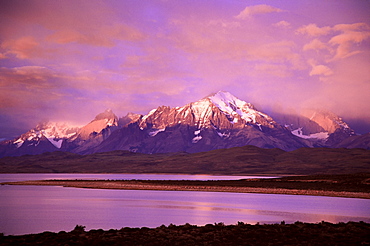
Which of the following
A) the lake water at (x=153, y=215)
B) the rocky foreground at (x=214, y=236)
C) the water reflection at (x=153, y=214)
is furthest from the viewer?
the water reflection at (x=153, y=214)

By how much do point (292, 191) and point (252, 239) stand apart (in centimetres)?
6447

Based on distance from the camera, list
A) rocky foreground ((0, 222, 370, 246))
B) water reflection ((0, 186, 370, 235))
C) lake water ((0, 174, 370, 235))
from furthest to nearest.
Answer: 1. water reflection ((0, 186, 370, 235))
2. lake water ((0, 174, 370, 235))
3. rocky foreground ((0, 222, 370, 246))

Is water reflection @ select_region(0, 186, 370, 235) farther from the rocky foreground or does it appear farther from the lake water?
the rocky foreground

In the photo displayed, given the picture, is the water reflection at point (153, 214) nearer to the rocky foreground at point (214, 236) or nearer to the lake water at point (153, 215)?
the lake water at point (153, 215)

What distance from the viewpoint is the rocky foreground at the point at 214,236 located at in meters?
34.0

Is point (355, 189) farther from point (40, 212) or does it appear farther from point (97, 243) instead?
point (97, 243)

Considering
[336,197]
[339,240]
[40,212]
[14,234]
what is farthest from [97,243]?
[336,197]

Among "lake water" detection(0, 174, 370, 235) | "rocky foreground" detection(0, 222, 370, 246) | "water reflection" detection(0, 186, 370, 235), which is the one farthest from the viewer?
"water reflection" detection(0, 186, 370, 235)

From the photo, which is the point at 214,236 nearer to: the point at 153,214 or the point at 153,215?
the point at 153,215

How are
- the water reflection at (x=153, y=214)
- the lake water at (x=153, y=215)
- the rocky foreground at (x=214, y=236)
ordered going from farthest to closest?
the water reflection at (x=153, y=214), the lake water at (x=153, y=215), the rocky foreground at (x=214, y=236)

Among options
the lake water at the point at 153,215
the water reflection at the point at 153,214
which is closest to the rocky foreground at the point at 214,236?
the lake water at the point at 153,215

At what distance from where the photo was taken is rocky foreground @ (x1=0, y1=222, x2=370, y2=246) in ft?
111

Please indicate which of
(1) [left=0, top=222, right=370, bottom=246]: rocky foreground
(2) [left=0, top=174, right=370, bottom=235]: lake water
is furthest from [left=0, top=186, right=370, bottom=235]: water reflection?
(1) [left=0, top=222, right=370, bottom=246]: rocky foreground

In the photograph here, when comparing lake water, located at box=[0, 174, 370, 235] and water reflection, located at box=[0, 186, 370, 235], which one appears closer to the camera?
lake water, located at box=[0, 174, 370, 235]
